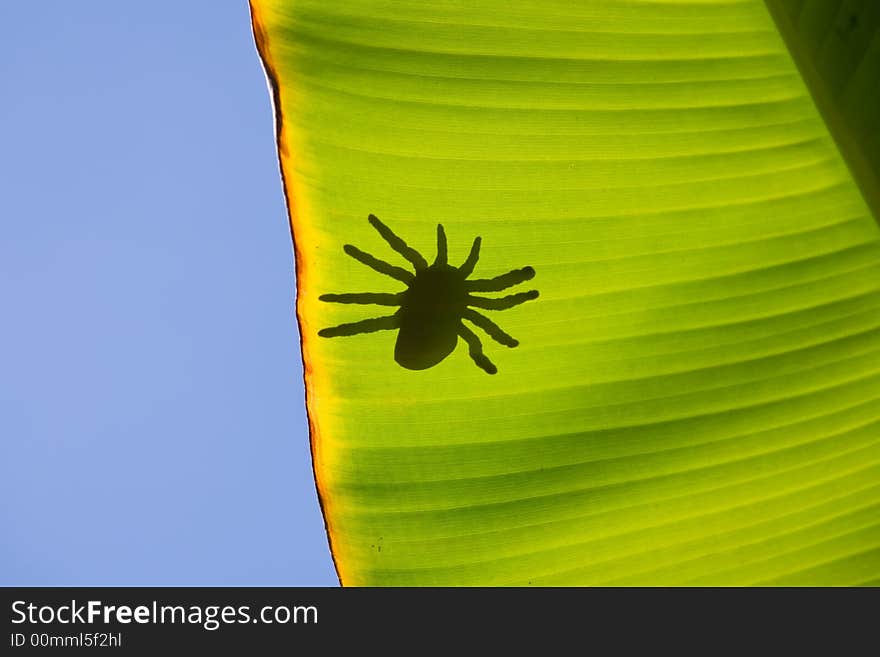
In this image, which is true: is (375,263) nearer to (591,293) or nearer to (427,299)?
(427,299)

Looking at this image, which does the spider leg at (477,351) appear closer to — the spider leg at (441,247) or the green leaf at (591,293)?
the green leaf at (591,293)

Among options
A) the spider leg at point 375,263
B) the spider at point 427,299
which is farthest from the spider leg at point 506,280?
the spider leg at point 375,263

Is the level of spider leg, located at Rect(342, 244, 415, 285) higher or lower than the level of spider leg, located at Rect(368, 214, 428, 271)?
lower

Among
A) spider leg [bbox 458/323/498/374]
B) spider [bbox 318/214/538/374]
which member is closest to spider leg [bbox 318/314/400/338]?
spider [bbox 318/214/538/374]

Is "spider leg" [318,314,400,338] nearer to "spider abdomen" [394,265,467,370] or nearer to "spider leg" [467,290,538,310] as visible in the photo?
"spider abdomen" [394,265,467,370]

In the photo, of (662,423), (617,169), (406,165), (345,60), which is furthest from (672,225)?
(345,60)

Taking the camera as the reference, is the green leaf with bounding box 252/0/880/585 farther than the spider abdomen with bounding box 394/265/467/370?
No
